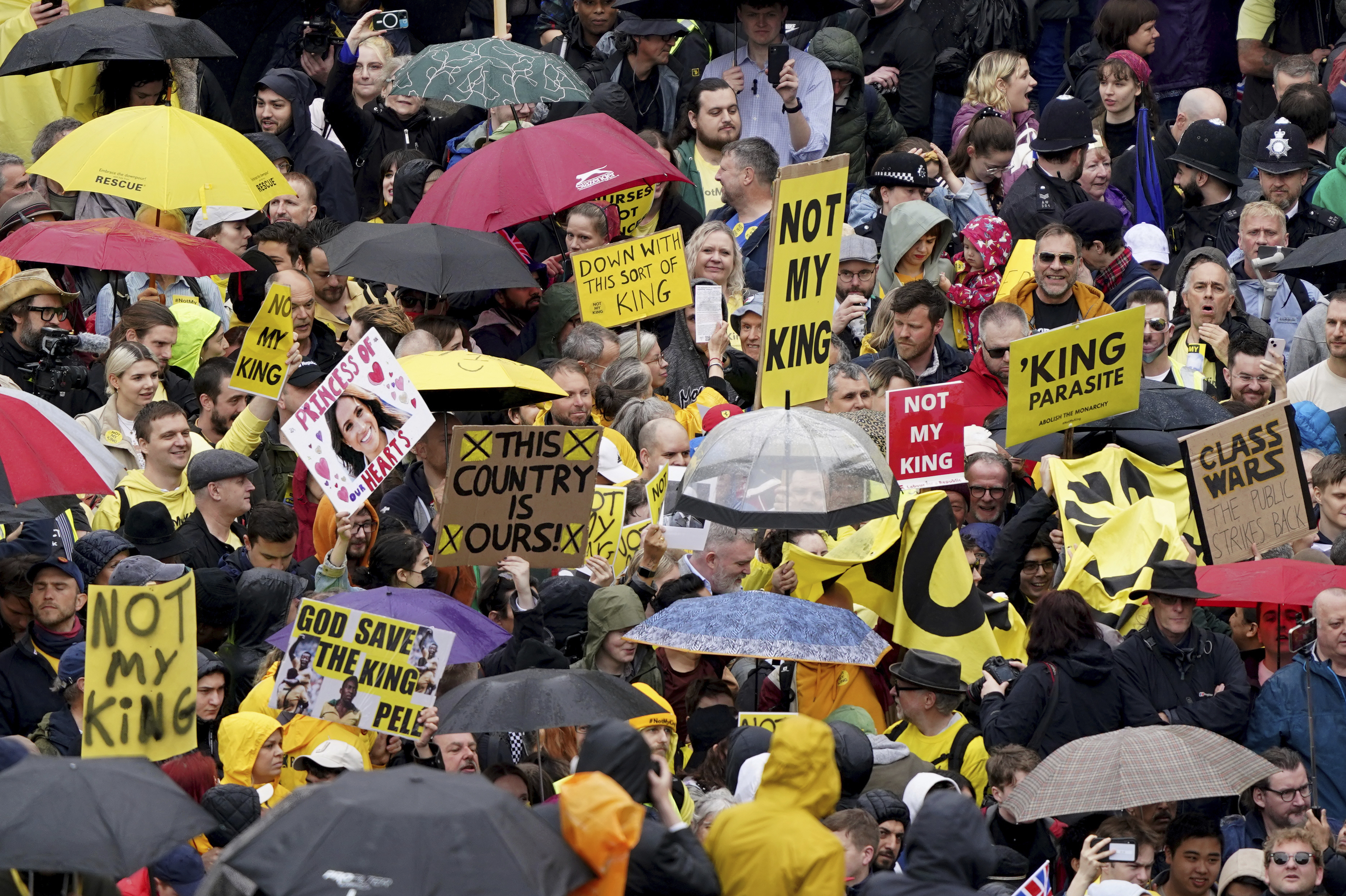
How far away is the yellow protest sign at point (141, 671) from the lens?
23.3 feet

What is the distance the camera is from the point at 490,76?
506 inches

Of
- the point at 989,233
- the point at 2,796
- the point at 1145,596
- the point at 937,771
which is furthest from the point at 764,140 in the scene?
the point at 2,796

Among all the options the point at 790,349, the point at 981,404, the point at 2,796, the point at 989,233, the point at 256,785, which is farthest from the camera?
the point at 989,233

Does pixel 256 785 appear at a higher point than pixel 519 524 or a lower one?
lower

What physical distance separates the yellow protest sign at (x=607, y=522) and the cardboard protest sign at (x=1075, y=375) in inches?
65.3

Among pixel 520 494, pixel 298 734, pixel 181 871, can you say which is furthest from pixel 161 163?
pixel 181 871

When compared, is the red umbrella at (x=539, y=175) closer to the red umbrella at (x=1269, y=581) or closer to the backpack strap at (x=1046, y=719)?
the red umbrella at (x=1269, y=581)

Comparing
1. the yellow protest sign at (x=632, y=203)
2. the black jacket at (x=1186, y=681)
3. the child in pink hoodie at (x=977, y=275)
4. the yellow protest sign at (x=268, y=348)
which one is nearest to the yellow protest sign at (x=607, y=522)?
the yellow protest sign at (x=268, y=348)

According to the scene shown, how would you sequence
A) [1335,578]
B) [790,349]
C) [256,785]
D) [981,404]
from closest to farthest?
[256,785] → [790,349] → [1335,578] → [981,404]

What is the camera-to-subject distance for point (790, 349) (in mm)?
8500

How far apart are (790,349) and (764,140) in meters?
4.72

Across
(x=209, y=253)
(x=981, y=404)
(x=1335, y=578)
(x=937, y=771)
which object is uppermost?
(x=209, y=253)

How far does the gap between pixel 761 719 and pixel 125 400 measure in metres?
3.85

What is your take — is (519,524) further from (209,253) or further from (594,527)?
(209,253)
